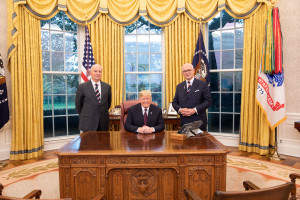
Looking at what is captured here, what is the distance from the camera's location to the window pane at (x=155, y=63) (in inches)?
223

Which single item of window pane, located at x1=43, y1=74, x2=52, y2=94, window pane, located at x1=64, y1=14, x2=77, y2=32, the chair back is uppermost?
window pane, located at x1=64, y1=14, x2=77, y2=32

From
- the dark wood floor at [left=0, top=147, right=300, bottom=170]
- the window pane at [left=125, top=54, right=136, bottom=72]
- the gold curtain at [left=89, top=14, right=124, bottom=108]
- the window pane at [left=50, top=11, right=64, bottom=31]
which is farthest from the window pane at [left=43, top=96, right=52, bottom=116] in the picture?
the window pane at [left=125, top=54, right=136, bottom=72]

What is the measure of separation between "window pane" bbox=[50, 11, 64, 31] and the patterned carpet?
112 inches

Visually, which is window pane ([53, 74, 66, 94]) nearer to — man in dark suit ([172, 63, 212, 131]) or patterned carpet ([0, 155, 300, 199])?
patterned carpet ([0, 155, 300, 199])

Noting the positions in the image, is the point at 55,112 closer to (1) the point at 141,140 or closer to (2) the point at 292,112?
(1) the point at 141,140

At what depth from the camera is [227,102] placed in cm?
553

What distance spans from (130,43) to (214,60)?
6.50 feet

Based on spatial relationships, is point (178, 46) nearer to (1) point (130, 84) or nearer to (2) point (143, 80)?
(2) point (143, 80)

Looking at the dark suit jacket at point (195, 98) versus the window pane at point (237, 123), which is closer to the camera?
the dark suit jacket at point (195, 98)

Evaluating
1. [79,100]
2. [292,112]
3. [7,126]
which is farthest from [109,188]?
[292,112]

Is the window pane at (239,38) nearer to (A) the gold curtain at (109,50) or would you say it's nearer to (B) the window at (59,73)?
(A) the gold curtain at (109,50)

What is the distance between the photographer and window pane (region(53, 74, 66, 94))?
531 centimetres

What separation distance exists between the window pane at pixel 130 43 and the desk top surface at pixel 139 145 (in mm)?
3203

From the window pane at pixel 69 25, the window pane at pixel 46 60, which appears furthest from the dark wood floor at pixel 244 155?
the window pane at pixel 69 25
